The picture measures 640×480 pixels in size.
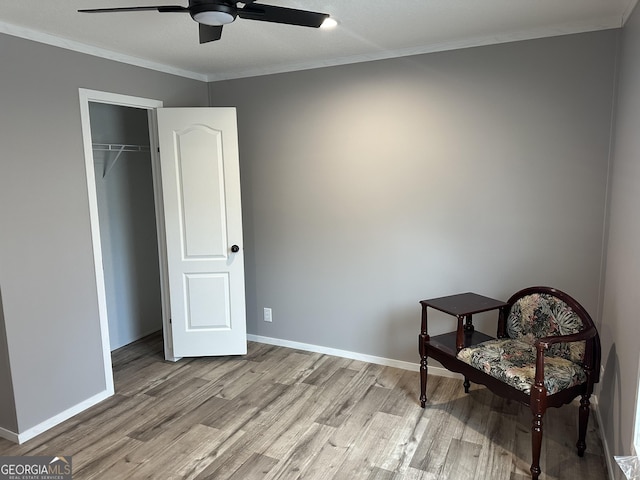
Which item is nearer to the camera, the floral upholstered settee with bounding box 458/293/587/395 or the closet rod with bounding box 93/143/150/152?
the floral upholstered settee with bounding box 458/293/587/395

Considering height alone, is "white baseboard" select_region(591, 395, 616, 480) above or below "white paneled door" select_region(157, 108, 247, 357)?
below

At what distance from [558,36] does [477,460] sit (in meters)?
2.50

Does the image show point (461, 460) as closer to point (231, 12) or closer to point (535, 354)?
point (535, 354)

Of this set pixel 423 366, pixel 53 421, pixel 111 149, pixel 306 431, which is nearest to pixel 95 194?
pixel 111 149

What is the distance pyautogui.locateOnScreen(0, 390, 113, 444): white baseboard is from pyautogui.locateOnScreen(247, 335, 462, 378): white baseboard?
138 centimetres

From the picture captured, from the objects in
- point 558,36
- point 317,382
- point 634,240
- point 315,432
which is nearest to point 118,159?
point 317,382

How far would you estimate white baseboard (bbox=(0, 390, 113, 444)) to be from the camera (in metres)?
2.63

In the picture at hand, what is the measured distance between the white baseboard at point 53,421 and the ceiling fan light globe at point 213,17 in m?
2.51

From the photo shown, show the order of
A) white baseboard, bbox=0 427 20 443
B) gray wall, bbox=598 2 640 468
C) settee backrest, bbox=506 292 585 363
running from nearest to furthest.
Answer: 1. gray wall, bbox=598 2 640 468
2. settee backrest, bbox=506 292 585 363
3. white baseboard, bbox=0 427 20 443

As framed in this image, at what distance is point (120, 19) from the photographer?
242cm

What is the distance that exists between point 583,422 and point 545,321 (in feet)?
1.82

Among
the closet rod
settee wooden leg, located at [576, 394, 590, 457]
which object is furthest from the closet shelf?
settee wooden leg, located at [576, 394, 590, 457]

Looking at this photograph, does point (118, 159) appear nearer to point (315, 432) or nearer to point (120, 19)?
point (120, 19)

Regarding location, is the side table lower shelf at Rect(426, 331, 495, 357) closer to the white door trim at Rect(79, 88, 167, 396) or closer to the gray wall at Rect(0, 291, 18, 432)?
the white door trim at Rect(79, 88, 167, 396)
